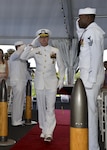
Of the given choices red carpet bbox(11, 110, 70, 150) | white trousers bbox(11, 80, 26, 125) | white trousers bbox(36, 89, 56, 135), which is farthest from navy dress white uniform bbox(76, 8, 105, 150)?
white trousers bbox(11, 80, 26, 125)

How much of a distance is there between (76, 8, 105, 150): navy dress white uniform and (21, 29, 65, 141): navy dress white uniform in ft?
3.07

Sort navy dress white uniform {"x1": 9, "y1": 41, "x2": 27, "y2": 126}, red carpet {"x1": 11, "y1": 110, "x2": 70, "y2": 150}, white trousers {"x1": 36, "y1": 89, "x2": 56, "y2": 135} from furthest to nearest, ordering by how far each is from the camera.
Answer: navy dress white uniform {"x1": 9, "y1": 41, "x2": 27, "y2": 126}, white trousers {"x1": 36, "y1": 89, "x2": 56, "y2": 135}, red carpet {"x1": 11, "y1": 110, "x2": 70, "y2": 150}

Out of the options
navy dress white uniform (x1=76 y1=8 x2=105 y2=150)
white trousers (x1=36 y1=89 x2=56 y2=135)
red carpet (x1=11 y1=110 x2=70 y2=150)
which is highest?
navy dress white uniform (x1=76 y1=8 x2=105 y2=150)

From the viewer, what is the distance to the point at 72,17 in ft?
32.3

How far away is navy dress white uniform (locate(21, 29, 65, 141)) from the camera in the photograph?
405 centimetres

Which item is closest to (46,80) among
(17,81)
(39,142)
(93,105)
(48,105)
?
(48,105)

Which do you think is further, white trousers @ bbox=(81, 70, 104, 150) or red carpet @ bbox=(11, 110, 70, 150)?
red carpet @ bbox=(11, 110, 70, 150)

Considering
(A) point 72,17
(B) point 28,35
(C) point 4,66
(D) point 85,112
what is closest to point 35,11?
(A) point 72,17

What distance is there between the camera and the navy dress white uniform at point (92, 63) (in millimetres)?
3043

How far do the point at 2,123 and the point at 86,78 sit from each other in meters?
1.40

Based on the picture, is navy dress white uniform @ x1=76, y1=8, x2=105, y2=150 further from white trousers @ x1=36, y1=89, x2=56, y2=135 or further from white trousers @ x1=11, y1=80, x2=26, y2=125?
white trousers @ x1=11, y1=80, x2=26, y2=125

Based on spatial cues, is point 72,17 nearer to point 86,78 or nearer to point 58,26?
point 58,26

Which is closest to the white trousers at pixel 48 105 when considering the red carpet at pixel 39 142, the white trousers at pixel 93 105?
the red carpet at pixel 39 142

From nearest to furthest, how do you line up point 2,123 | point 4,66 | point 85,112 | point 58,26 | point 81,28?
point 85,112 < point 81,28 < point 2,123 < point 4,66 < point 58,26
